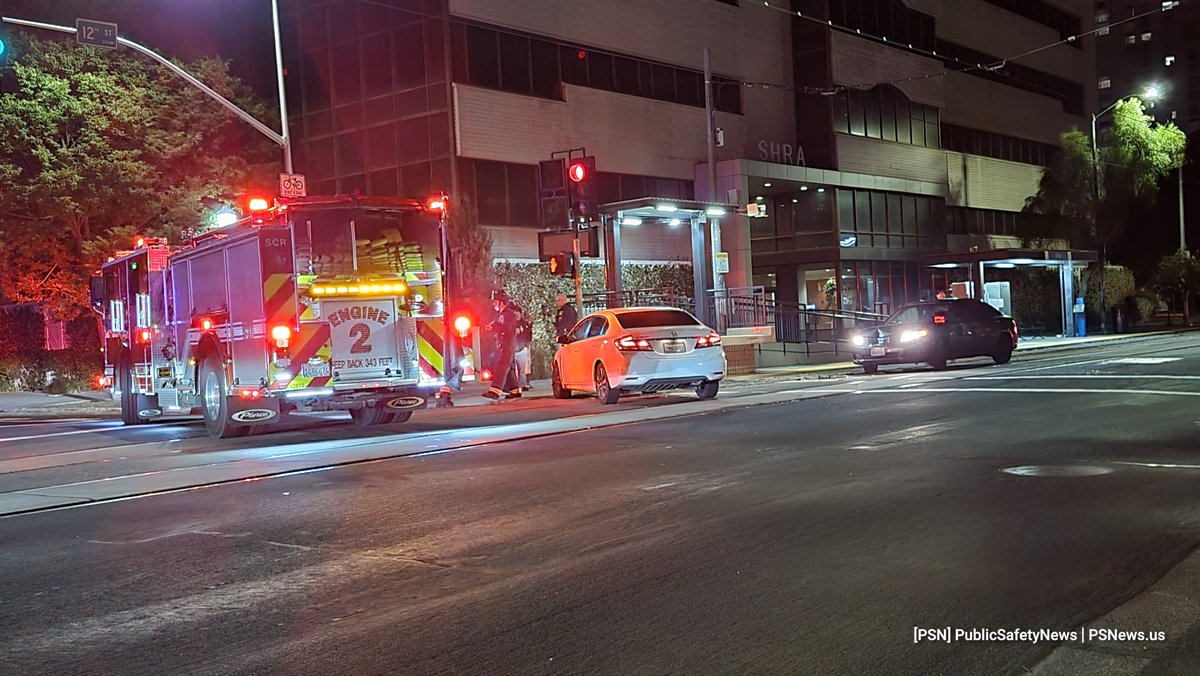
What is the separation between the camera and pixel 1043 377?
18391 millimetres

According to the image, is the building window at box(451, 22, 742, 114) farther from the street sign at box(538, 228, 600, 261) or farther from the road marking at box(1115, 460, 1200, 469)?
the road marking at box(1115, 460, 1200, 469)

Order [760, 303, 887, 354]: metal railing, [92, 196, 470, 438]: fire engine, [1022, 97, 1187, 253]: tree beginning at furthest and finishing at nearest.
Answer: [1022, 97, 1187, 253]: tree
[760, 303, 887, 354]: metal railing
[92, 196, 470, 438]: fire engine

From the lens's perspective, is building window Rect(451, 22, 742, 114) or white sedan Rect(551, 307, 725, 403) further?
building window Rect(451, 22, 742, 114)

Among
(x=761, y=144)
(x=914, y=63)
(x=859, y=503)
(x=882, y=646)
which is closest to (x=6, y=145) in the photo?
(x=761, y=144)

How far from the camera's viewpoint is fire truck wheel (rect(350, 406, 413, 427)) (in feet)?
52.6

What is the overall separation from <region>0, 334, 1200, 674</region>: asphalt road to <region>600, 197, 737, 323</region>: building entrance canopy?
15.0 meters

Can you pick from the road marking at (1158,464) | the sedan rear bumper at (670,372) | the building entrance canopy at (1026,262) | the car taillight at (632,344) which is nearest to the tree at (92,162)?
the car taillight at (632,344)

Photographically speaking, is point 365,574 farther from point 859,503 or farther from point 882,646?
point 859,503

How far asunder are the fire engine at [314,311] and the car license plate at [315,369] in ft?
0.04

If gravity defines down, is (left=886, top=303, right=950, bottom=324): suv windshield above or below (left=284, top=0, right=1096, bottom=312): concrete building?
below

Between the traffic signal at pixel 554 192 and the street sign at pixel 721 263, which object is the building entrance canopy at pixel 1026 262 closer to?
the street sign at pixel 721 263

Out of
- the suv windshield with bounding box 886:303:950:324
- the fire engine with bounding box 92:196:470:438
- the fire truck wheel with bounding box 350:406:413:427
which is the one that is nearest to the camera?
the fire engine with bounding box 92:196:470:438

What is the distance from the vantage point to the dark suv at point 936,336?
76.4 ft

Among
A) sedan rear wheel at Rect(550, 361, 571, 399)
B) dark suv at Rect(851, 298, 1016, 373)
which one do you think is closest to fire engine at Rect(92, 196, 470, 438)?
sedan rear wheel at Rect(550, 361, 571, 399)
